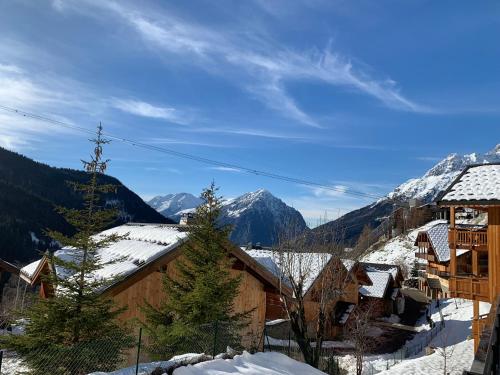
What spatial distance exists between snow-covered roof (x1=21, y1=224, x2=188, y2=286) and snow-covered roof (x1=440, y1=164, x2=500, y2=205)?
11.3 m

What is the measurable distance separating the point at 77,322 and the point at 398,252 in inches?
3014

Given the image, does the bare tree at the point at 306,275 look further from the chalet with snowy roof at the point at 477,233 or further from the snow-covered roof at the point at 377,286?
the snow-covered roof at the point at 377,286

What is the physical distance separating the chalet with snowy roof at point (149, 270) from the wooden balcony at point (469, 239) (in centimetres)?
792

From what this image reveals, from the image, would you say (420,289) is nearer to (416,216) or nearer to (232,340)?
(416,216)

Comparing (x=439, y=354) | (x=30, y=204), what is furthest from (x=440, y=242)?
(x=30, y=204)

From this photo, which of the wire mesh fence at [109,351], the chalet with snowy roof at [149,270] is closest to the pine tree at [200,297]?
the wire mesh fence at [109,351]

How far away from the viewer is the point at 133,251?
Answer: 16500mm

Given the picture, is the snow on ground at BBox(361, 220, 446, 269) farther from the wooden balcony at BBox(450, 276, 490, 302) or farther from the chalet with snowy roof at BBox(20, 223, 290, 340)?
the chalet with snowy roof at BBox(20, 223, 290, 340)

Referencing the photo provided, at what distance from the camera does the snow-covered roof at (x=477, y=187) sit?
16.3m

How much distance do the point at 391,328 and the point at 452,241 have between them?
80.5 feet

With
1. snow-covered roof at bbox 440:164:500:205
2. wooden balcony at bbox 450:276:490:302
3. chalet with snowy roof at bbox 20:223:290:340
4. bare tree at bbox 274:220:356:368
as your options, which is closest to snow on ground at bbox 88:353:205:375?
chalet with snowy roof at bbox 20:223:290:340

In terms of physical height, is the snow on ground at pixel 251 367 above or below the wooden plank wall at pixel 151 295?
below

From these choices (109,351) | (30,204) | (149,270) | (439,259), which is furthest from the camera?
(30,204)

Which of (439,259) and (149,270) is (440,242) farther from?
(149,270)
